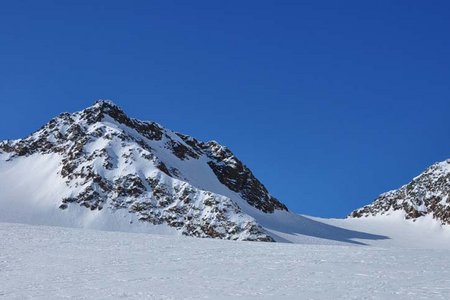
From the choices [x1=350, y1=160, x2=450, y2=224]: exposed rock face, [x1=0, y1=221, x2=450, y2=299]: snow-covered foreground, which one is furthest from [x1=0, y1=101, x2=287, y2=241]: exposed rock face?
[x1=0, y1=221, x2=450, y2=299]: snow-covered foreground

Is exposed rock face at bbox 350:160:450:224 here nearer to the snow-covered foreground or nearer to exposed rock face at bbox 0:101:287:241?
exposed rock face at bbox 0:101:287:241

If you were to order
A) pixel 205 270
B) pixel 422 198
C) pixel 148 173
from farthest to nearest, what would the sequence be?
pixel 422 198
pixel 148 173
pixel 205 270

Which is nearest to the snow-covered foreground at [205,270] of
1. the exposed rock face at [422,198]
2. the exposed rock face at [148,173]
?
the exposed rock face at [148,173]

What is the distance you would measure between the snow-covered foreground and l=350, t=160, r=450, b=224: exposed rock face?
109 metres

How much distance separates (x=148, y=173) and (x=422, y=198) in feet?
240

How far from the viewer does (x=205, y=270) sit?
2381 cm

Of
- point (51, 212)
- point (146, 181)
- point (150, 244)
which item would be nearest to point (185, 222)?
point (146, 181)

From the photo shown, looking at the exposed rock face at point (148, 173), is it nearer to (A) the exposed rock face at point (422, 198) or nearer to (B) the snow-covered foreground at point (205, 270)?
(A) the exposed rock face at point (422, 198)

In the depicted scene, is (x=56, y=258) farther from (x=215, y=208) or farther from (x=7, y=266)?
(x=215, y=208)

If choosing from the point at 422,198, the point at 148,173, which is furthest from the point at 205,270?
the point at 422,198

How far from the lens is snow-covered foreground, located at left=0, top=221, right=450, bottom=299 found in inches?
760

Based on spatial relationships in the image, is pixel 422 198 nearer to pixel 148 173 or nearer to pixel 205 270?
pixel 148 173

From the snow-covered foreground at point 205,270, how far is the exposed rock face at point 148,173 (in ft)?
177

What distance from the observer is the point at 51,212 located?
Result: 9225 cm
